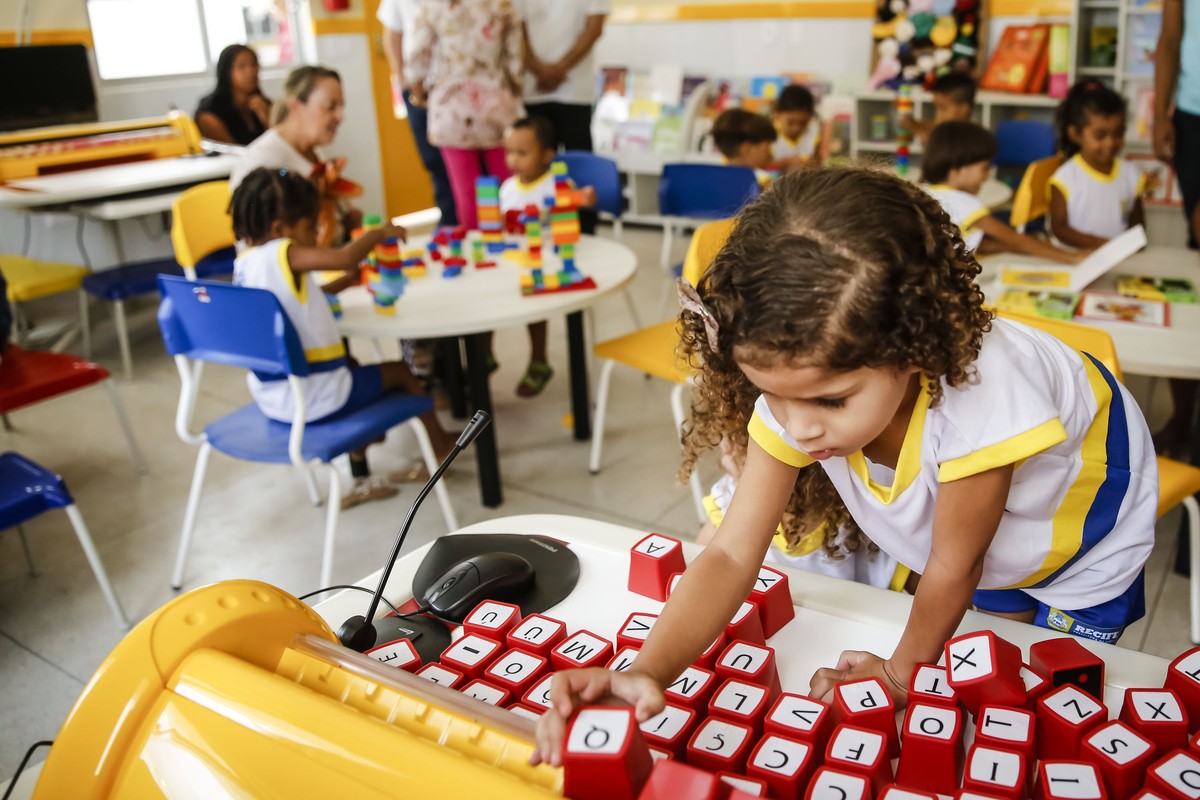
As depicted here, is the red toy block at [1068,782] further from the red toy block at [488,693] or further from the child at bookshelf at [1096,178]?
the child at bookshelf at [1096,178]

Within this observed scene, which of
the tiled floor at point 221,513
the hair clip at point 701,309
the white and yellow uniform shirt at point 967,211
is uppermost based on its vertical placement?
the hair clip at point 701,309

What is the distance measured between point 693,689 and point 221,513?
7.94 feet

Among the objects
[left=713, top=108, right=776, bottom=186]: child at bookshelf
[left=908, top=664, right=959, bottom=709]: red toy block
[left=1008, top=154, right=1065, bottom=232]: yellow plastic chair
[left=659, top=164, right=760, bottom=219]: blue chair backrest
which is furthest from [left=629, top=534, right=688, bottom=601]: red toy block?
[left=713, top=108, right=776, bottom=186]: child at bookshelf

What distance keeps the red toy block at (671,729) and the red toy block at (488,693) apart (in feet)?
0.40

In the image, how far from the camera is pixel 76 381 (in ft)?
8.34

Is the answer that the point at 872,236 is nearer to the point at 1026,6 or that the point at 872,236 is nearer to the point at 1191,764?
the point at 1191,764

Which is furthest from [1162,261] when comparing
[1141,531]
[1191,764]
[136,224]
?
[136,224]

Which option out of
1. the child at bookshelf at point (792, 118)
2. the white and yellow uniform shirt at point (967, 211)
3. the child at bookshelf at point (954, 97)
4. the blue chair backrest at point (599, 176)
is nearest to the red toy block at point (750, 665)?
the white and yellow uniform shirt at point (967, 211)

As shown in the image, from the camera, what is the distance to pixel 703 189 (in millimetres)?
3549

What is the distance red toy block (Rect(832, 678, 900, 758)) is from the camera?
75 centimetres

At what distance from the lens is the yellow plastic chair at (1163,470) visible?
4.91 feet

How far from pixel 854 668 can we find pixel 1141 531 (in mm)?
461

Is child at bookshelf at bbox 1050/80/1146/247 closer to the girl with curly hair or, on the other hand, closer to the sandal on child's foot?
the sandal on child's foot

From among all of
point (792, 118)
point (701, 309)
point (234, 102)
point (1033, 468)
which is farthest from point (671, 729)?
point (234, 102)
